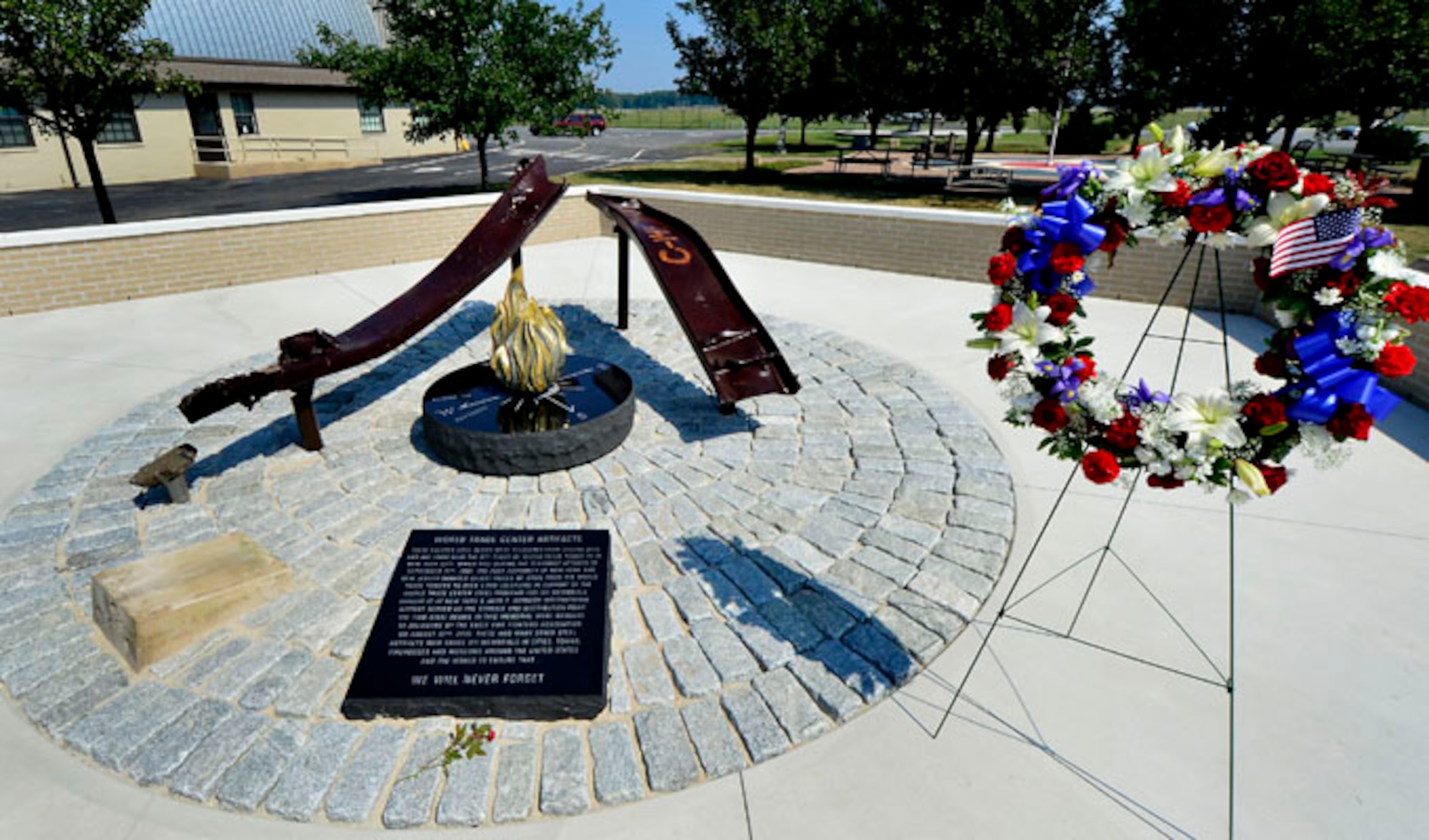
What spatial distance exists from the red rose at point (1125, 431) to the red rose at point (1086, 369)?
0.24m

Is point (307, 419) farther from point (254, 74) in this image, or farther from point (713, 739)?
point (254, 74)

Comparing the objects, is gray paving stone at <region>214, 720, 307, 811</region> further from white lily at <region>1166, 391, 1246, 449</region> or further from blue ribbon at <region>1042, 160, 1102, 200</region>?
blue ribbon at <region>1042, 160, 1102, 200</region>

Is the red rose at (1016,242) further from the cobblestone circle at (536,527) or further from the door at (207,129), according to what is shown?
the door at (207,129)

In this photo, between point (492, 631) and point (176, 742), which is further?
point (492, 631)

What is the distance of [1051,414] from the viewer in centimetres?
348

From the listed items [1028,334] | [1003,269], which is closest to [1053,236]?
[1003,269]

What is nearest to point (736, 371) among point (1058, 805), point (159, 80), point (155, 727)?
point (1058, 805)

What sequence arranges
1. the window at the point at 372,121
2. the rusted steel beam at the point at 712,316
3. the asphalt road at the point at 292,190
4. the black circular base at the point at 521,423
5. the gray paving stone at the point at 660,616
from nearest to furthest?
the gray paving stone at the point at 660,616, the black circular base at the point at 521,423, the rusted steel beam at the point at 712,316, the asphalt road at the point at 292,190, the window at the point at 372,121

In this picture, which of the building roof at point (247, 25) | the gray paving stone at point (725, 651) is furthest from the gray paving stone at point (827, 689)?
the building roof at point (247, 25)

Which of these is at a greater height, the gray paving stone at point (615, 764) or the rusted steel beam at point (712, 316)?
the rusted steel beam at point (712, 316)

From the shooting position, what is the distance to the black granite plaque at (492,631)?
3975mm

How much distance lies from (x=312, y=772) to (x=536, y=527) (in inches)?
90.4

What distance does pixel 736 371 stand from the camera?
7.21 metres

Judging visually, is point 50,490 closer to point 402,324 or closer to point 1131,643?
point 402,324
